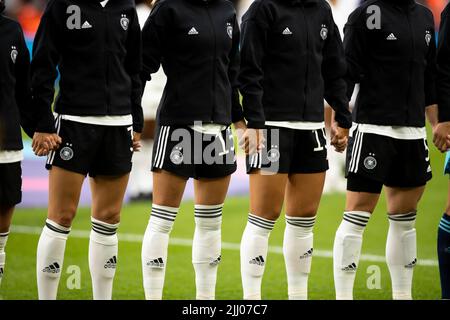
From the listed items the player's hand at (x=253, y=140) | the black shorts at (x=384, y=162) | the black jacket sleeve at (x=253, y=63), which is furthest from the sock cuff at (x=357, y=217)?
the black jacket sleeve at (x=253, y=63)

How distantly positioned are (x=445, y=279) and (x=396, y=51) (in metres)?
1.51

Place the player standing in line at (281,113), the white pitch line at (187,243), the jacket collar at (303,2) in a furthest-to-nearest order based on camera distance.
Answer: the white pitch line at (187,243) < the jacket collar at (303,2) < the player standing in line at (281,113)

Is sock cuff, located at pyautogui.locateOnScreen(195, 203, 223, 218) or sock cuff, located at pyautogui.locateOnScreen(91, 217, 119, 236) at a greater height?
sock cuff, located at pyautogui.locateOnScreen(195, 203, 223, 218)

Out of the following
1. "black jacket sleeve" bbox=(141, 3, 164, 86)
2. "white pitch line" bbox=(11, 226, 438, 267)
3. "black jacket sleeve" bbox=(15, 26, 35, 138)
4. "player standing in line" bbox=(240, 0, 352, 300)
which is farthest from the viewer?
"white pitch line" bbox=(11, 226, 438, 267)

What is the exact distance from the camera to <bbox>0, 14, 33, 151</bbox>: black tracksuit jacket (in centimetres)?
570

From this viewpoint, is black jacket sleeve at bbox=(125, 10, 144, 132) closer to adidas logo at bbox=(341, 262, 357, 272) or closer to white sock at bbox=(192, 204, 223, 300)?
white sock at bbox=(192, 204, 223, 300)

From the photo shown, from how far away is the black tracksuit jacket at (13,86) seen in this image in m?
5.70

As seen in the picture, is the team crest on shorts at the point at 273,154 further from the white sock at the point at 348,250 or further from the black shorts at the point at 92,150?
the black shorts at the point at 92,150

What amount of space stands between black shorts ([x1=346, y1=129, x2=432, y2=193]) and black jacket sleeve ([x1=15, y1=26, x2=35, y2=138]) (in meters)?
2.02

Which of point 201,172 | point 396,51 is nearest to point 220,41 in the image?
point 201,172

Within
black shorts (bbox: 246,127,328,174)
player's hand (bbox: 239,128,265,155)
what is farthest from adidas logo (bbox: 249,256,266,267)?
player's hand (bbox: 239,128,265,155)

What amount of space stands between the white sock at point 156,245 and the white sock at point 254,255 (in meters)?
0.52

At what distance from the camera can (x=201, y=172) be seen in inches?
235
